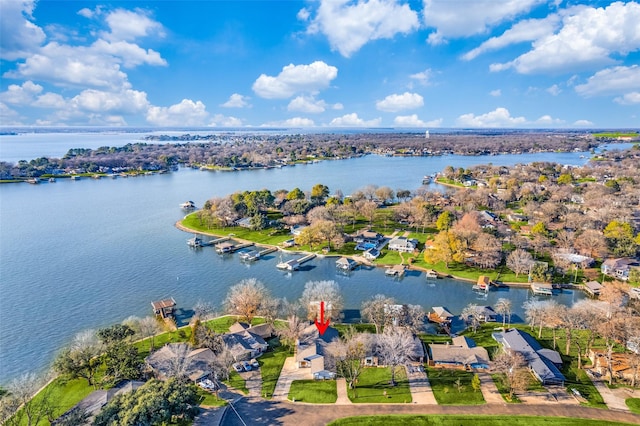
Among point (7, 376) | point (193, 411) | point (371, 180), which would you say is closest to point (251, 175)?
point (371, 180)

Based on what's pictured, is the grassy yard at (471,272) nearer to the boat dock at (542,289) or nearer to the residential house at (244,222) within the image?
the boat dock at (542,289)

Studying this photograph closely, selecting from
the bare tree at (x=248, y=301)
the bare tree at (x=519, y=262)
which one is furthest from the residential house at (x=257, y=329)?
the bare tree at (x=519, y=262)

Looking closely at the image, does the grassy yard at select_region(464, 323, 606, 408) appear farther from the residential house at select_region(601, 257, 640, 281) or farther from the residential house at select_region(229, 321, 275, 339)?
the residential house at select_region(229, 321, 275, 339)

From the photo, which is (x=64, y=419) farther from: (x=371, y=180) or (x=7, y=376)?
(x=371, y=180)

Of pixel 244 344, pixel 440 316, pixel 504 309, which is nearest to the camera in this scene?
pixel 244 344

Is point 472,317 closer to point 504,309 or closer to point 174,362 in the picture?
point 504,309

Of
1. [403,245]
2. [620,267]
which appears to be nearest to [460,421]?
[403,245]
